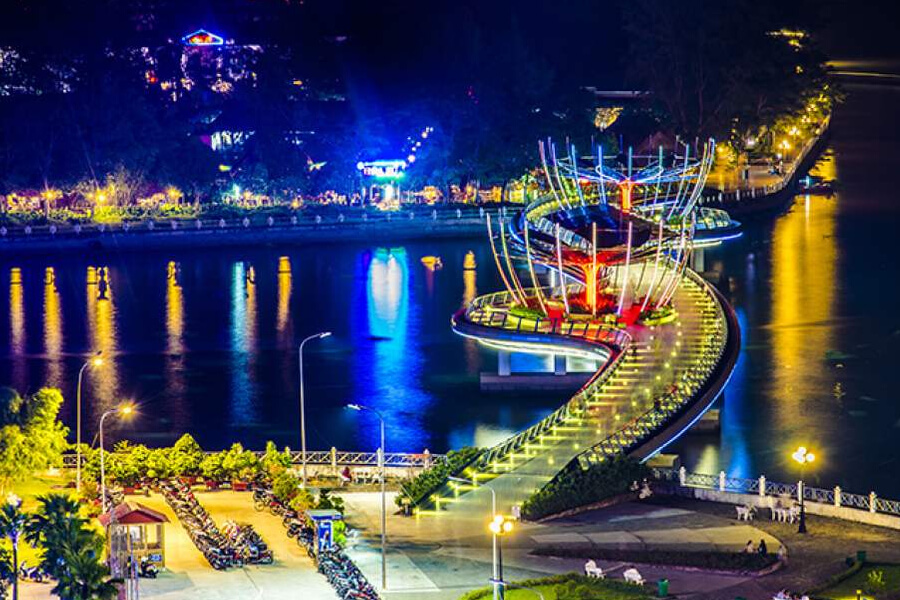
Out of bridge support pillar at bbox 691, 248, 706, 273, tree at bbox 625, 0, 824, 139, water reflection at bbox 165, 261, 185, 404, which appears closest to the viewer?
water reflection at bbox 165, 261, 185, 404

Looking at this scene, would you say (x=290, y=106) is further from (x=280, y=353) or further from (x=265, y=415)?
(x=265, y=415)

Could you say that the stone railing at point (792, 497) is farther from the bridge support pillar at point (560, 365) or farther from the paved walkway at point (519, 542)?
the bridge support pillar at point (560, 365)

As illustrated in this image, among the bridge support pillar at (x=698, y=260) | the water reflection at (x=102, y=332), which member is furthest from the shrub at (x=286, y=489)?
the bridge support pillar at (x=698, y=260)

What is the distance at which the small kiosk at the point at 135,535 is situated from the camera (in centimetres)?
5900

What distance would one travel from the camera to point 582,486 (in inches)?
2709

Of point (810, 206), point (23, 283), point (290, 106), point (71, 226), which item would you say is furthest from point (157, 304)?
point (810, 206)

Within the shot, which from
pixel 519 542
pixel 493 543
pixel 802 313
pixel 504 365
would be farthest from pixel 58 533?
pixel 802 313

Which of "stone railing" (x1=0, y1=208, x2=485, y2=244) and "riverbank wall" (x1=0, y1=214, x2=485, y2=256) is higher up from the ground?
"stone railing" (x1=0, y1=208, x2=485, y2=244)

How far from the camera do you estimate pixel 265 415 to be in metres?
95.8

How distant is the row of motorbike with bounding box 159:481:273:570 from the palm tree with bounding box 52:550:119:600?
305 inches

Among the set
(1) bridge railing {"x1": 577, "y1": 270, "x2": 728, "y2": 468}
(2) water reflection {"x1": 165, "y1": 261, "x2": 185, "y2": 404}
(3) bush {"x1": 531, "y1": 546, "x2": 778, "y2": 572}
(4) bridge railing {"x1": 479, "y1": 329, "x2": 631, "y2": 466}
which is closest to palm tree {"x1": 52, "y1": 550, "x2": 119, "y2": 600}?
(3) bush {"x1": 531, "y1": 546, "x2": 778, "y2": 572}

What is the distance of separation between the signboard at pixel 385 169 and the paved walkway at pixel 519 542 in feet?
355

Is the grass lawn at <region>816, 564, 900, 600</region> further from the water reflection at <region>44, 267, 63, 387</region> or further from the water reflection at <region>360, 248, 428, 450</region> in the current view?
the water reflection at <region>44, 267, 63, 387</region>

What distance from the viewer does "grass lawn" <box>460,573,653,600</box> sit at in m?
57.4
